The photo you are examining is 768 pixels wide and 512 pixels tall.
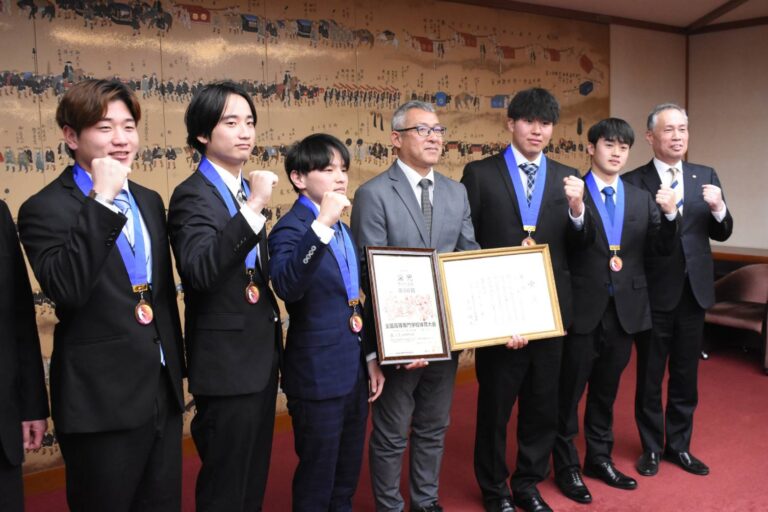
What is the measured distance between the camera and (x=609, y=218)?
325 cm

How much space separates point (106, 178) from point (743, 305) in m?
5.39

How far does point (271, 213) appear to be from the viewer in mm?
4336

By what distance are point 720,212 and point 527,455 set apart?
4.79 feet

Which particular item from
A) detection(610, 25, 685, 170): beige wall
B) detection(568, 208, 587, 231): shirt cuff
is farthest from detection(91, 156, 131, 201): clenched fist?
detection(610, 25, 685, 170): beige wall

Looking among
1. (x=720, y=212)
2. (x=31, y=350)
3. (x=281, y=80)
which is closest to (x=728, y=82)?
(x=720, y=212)

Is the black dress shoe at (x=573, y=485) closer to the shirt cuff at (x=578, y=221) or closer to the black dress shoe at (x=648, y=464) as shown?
the black dress shoe at (x=648, y=464)

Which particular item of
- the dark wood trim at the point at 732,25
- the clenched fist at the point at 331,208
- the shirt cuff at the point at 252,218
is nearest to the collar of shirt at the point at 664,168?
the clenched fist at the point at 331,208

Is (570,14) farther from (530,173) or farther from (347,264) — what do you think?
(347,264)

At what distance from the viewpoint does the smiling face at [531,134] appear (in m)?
2.99

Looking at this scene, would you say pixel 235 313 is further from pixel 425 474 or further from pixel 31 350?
pixel 425 474

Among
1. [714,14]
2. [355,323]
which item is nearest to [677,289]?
[355,323]

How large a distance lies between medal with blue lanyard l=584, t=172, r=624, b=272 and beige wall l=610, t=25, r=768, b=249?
3186 millimetres

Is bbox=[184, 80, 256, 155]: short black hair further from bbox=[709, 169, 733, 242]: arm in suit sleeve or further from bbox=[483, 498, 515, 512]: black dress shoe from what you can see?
bbox=[709, 169, 733, 242]: arm in suit sleeve

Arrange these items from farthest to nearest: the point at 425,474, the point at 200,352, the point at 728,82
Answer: the point at 728,82 → the point at 425,474 → the point at 200,352
